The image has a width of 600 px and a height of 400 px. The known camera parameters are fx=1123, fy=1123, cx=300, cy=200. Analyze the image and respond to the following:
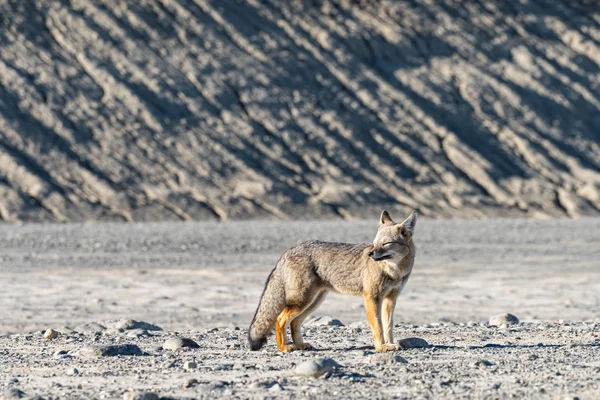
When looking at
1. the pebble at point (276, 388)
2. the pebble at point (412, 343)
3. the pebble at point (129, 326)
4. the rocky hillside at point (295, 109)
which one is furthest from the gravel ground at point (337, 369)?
the rocky hillside at point (295, 109)

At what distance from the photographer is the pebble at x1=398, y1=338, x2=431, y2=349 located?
8.81m

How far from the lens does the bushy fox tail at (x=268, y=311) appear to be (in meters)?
8.70

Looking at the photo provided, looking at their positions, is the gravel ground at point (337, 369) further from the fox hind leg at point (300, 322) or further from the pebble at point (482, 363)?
the fox hind leg at point (300, 322)

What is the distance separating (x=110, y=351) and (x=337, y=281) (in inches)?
71.5

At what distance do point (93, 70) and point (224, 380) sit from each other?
50484mm

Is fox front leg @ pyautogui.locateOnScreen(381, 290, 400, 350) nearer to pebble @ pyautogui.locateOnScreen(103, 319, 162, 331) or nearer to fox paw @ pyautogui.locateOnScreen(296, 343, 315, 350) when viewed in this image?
fox paw @ pyautogui.locateOnScreen(296, 343, 315, 350)

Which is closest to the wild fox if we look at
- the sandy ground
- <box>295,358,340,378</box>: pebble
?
the sandy ground

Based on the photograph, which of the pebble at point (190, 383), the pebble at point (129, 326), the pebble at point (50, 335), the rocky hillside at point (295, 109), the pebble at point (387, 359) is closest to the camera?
the pebble at point (190, 383)

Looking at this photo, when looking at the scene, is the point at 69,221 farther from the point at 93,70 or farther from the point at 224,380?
the point at 224,380

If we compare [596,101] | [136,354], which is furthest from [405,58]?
[136,354]

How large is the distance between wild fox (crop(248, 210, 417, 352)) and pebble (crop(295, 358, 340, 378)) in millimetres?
1190

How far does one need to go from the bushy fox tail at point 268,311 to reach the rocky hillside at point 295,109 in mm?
38864

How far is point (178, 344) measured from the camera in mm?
9102

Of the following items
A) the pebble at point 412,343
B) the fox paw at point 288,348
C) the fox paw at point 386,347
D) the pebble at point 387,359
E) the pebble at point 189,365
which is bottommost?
the pebble at point 387,359
